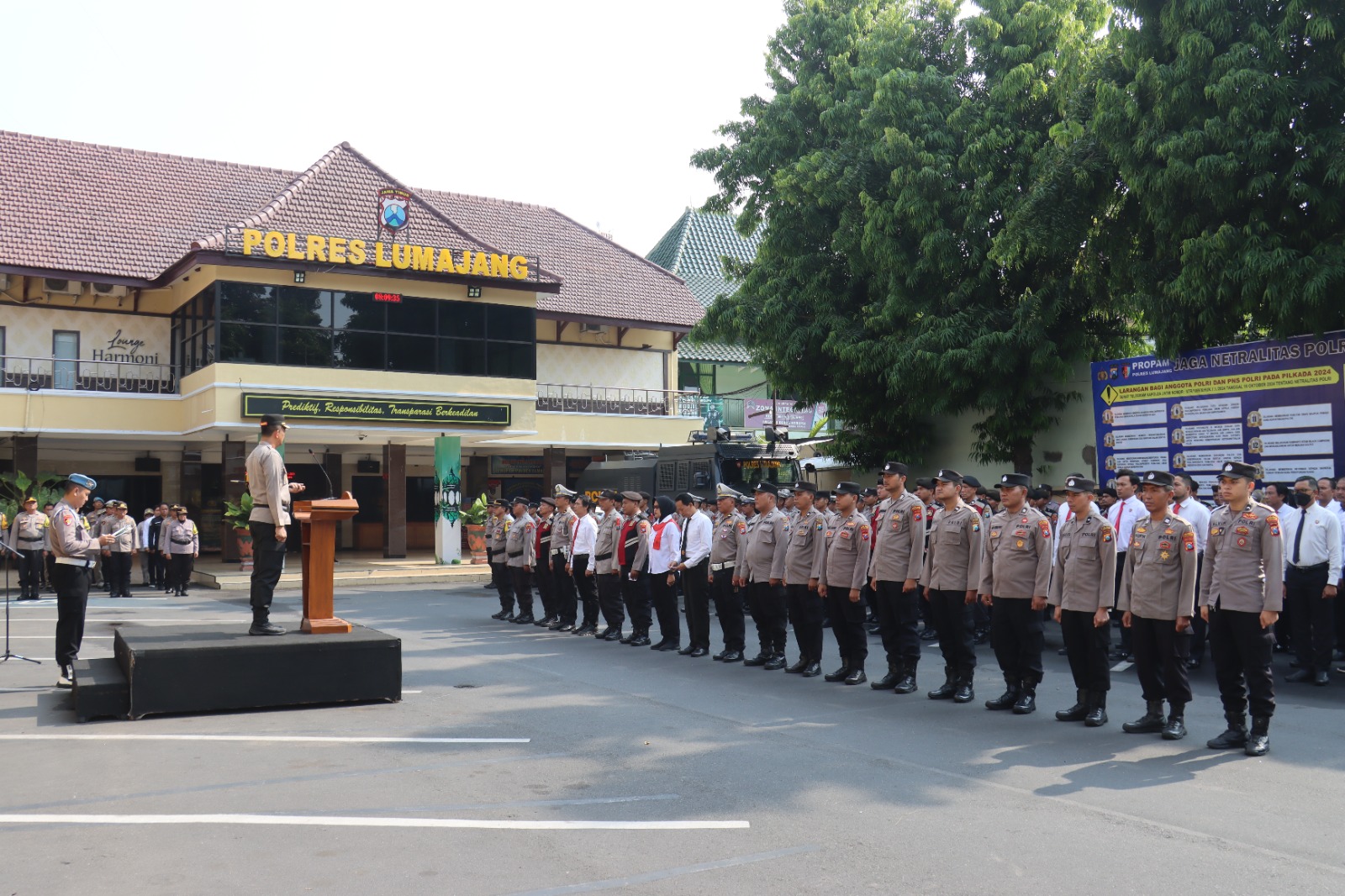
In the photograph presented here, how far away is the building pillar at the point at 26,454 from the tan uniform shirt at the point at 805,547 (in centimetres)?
2140

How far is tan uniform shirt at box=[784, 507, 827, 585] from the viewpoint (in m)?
11.4

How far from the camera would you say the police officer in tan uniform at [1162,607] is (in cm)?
807

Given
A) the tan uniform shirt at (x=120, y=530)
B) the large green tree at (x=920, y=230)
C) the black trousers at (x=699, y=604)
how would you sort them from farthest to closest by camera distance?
the tan uniform shirt at (x=120, y=530)
the large green tree at (x=920, y=230)
the black trousers at (x=699, y=604)

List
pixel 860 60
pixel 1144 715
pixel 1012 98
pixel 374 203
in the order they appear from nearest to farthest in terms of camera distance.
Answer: pixel 1144 715 → pixel 1012 98 → pixel 860 60 → pixel 374 203

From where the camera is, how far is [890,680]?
10305 millimetres

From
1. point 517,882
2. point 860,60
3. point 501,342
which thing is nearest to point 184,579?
point 501,342

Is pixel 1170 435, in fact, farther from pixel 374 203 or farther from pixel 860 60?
pixel 374 203

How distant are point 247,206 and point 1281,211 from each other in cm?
2635

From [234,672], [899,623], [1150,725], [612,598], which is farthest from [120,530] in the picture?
[1150,725]

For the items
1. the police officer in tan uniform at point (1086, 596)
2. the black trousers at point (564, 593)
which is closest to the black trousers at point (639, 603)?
the black trousers at point (564, 593)

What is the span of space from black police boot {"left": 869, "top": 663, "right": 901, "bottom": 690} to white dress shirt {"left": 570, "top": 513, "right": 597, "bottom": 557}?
5.70m

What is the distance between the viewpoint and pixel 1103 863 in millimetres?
5148

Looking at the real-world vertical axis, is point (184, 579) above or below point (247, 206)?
below

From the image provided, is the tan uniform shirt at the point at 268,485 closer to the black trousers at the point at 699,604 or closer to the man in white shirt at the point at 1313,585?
the black trousers at the point at 699,604
